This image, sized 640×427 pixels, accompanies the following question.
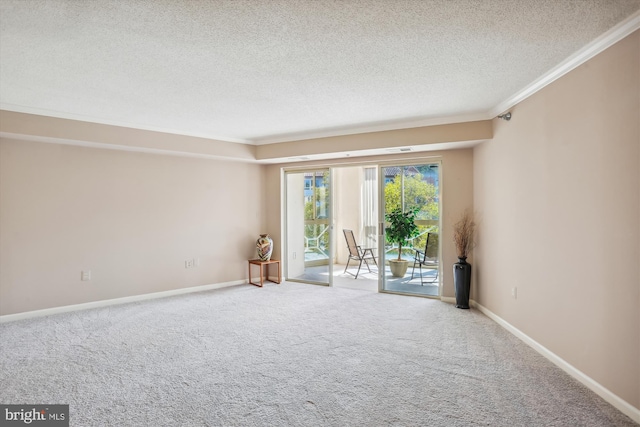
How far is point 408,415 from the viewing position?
87.4 inches

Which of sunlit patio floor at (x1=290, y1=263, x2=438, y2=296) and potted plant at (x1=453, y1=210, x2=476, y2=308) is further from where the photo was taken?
sunlit patio floor at (x1=290, y1=263, x2=438, y2=296)

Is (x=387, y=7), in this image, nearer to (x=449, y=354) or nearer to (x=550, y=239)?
(x=550, y=239)

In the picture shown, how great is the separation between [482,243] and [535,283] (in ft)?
4.16

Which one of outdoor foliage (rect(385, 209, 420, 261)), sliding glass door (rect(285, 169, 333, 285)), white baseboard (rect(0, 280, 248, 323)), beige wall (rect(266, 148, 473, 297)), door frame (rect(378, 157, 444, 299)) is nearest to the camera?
white baseboard (rect(0, 280, 248, 323))

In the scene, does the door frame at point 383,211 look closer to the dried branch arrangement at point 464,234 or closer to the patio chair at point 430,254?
the patio chair at point 430,254

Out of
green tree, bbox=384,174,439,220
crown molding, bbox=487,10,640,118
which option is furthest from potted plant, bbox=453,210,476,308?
crown molding, bbox=487,10,640,118

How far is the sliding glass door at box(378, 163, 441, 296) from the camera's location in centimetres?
518

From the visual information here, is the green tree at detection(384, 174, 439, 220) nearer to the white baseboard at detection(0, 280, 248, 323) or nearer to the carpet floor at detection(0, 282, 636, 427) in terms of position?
the carpet floor at detection(0, 282, 636, 427)

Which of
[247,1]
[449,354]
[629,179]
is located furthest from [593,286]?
[247,1]

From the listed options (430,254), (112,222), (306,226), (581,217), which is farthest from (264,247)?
(581,217)

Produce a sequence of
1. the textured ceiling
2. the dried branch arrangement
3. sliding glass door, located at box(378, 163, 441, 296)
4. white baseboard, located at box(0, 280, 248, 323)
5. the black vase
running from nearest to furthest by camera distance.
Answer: the textured ceiling
white baseboard, located at box(0, 280, 248, 323)
the black vase
the dried branch arrangement
sliding glass door, located at box(378, 163, 441, 296)

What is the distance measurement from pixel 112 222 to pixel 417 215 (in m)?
4.36

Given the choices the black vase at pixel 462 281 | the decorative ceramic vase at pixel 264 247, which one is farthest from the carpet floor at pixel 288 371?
the decorative ceramic vase at pixel 264 247

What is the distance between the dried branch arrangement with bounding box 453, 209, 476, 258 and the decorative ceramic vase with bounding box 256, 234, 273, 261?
9.88ft
